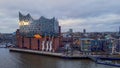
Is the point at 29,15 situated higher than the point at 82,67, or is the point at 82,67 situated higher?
the point at 29,15

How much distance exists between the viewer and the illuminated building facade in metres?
30.1

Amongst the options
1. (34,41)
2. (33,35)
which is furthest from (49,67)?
(33,35)

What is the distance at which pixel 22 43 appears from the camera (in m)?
30.0

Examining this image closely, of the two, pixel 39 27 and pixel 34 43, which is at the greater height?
pixel 39 27

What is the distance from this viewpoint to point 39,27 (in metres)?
30.6

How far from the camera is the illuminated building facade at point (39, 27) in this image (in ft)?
98.7

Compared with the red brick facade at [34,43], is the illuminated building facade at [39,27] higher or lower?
higher

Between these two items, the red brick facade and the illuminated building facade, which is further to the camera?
the illuminated building facade

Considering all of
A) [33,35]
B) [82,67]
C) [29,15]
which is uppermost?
[29,15]

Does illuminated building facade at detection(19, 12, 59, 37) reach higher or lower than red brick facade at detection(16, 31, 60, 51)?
higher

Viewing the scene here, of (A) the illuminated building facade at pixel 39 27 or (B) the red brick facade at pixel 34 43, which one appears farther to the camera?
(A) the illuminated building facade at pixel 39 27

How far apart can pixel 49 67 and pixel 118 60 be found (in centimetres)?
654

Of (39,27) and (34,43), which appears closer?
(34,43)

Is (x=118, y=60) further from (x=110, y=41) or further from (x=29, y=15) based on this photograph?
(x=29, y=15)
